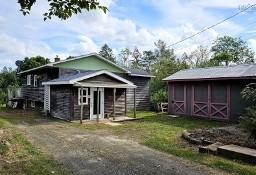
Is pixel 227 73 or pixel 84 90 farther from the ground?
pixel 227 73

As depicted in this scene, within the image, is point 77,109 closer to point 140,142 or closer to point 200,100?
point 140,142

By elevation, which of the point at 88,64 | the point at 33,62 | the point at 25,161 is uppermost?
the point at 33,62

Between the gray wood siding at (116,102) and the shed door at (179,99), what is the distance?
3.80 metres

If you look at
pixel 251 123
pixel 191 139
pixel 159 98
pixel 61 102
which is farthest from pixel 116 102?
pixel 251 123

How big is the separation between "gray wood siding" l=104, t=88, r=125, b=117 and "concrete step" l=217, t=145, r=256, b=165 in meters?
9.93

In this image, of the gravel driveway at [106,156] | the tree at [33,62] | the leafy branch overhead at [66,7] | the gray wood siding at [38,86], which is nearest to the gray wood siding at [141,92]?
the gray wood siding at [38,86]

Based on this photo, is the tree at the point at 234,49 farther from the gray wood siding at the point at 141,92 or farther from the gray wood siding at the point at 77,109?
the gray wood siding at the point at 77,109

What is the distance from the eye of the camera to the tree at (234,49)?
41.0m

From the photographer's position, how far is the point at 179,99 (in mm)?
17781

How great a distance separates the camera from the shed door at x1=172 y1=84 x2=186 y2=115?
17.4 m

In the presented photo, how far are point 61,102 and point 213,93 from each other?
965 centimetres

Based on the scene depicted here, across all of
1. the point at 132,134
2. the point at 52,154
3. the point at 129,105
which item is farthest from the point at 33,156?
the point at 129,105

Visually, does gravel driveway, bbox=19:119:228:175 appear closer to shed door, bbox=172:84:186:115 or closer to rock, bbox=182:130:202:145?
rock, bbox=182:130:202:145

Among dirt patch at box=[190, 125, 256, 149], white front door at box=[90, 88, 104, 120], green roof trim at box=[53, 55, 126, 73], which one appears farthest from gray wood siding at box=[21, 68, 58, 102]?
dirt patch at box=[190, 125, 256, 149]
